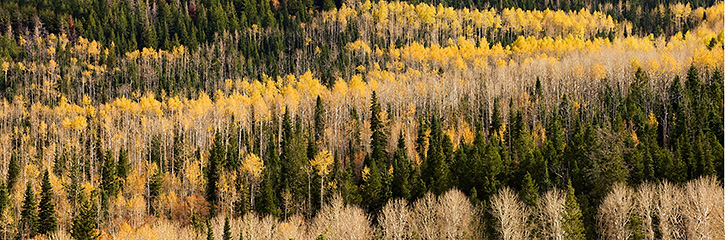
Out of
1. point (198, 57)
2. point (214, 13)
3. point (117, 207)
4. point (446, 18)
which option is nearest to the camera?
point (117, 207)

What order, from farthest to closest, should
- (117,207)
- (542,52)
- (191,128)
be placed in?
(542,52)
(191,128)
(117,207)

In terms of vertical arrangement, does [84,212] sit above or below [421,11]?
below

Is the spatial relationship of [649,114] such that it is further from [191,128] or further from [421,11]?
[421,11]

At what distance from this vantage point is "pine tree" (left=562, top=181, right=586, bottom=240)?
47.6 meters

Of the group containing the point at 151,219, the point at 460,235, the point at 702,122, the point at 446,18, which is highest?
the point at 446,18

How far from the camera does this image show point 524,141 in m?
79.2

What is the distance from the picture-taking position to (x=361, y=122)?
105 m

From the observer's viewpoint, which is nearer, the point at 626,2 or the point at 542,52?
the point at 542,52

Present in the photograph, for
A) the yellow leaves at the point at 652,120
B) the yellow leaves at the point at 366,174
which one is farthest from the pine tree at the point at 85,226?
the yellow leaves at the point at 652,120

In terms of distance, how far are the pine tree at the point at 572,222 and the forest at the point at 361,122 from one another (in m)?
0.33

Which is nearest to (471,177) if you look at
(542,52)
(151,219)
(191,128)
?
(151,219)

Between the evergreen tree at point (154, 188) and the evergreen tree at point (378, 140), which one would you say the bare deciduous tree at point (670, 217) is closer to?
the evergreen tree at point (378, 140)

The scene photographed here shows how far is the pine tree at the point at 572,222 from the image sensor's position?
47594 millimetres

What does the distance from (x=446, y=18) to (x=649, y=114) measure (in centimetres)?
9480
